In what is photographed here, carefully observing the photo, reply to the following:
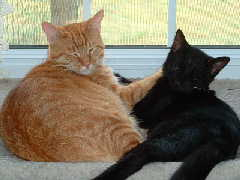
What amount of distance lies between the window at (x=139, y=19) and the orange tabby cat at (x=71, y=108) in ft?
2.98

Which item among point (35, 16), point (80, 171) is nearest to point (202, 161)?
point (80, 171)

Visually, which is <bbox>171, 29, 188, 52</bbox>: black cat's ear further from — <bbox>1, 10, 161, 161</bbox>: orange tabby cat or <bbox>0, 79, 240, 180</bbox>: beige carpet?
<bbox>0, 79, 240, 180</bbox>: beige carpet

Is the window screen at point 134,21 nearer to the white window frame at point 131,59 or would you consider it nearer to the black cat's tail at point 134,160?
the white window frame at point 131,59

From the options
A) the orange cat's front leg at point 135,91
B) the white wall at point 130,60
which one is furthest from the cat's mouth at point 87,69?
the white wall at point 130,60

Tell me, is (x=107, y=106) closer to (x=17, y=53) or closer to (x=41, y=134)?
(x=41, y=134)

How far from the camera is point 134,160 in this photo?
1.81m

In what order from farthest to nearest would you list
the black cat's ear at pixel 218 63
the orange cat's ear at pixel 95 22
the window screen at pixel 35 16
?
1. the window screen at pixel 35 16
2. the orange cat's ear at pixel 95 22
3. the black cat's ear at pixel 218 63

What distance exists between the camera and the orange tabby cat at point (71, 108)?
1.94 meters

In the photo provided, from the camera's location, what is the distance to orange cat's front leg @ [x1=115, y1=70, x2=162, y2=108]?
2.46m

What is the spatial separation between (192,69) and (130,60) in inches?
41.9

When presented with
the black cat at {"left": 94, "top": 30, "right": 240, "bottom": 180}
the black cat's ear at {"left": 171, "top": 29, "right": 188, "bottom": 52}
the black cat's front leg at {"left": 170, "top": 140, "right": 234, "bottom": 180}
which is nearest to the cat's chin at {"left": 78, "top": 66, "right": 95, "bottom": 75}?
the black cat at {"left": 94, "top": 30, "right": 240, "bottom": 180}

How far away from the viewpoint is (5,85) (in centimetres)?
307

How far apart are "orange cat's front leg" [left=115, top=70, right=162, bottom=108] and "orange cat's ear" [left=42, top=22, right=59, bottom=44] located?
40cm

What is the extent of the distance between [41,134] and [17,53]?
5.03 ft
